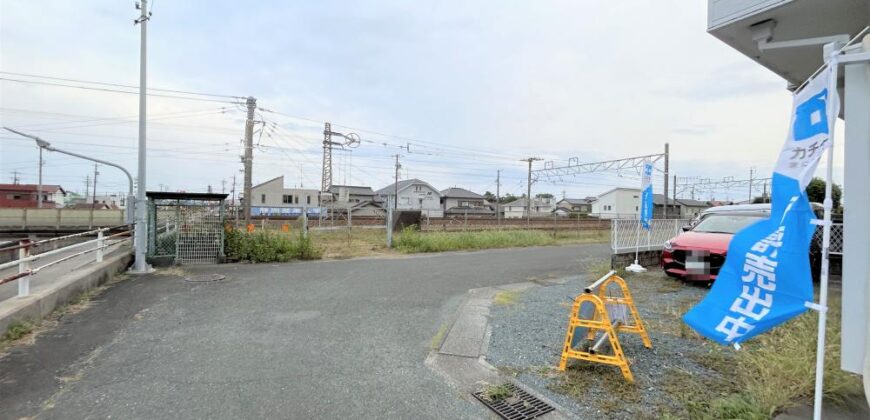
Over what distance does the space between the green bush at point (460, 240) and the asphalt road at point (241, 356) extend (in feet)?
22.2

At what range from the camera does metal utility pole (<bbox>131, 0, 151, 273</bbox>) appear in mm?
9102

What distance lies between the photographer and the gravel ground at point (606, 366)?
3.18 meters

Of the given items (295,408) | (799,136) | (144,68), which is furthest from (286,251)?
(799,136)

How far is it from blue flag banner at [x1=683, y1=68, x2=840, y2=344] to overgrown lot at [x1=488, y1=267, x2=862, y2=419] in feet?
2.49

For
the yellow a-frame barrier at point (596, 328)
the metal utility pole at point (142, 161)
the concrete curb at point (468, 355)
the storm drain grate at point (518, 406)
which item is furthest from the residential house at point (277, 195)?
the storm drain grate at point (518, 406)

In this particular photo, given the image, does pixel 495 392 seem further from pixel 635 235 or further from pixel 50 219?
pixel 50 219

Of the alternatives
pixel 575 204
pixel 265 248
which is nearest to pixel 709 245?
pixel 265 248

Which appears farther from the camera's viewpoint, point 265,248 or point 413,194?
point 413,194

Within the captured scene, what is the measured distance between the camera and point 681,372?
3688mm

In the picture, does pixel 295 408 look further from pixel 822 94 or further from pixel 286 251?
pixel 286 251

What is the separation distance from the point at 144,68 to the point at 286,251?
18.1 ft

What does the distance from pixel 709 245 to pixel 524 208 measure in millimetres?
58075

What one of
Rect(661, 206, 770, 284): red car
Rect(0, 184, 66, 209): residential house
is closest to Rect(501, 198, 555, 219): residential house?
Rect(661, 206, 770, 284): red car

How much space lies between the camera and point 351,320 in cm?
551
